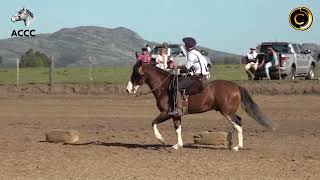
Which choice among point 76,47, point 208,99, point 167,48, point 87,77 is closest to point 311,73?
point 167,48

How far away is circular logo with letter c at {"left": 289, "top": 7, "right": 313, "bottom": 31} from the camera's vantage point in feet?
100

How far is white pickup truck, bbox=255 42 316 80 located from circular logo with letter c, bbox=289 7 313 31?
8.51ft

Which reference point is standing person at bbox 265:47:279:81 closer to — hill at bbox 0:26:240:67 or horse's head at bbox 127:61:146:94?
horse's head at bbox 127:61:146:94

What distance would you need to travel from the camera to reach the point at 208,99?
17203mm

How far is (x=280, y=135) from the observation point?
20.9 metres

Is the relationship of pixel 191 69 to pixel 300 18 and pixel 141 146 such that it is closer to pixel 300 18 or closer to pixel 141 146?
pixel 141 146

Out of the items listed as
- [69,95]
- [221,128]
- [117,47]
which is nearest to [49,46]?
[117,47]

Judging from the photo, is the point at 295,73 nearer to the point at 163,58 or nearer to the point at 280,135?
the point at 163,58

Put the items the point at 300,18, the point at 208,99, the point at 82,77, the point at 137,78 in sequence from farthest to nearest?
the point at 82,77, the point at 300,18, the point at 137,78, the point at 208,99

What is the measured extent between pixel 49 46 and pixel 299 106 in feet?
486

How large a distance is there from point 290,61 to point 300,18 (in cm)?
378

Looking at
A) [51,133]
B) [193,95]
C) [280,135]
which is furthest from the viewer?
[280,135]

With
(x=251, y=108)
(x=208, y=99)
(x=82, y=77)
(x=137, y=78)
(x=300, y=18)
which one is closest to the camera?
(x=208, y=99)

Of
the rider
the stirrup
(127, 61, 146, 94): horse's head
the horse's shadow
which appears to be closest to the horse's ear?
(127, 61, 146, 94): horse's head
